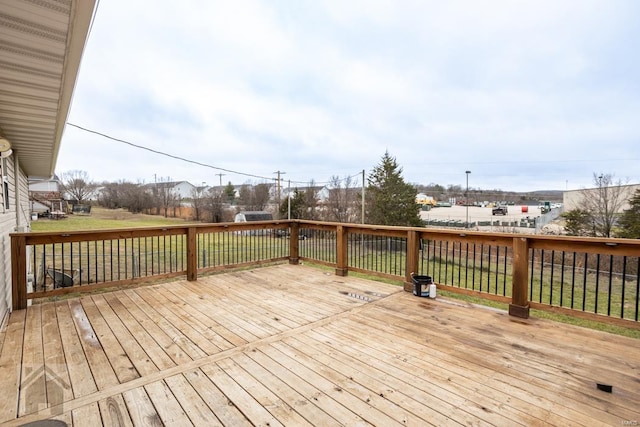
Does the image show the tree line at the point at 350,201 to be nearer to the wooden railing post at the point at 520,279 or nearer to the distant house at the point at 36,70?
the wooden railing post at the point at 520,279

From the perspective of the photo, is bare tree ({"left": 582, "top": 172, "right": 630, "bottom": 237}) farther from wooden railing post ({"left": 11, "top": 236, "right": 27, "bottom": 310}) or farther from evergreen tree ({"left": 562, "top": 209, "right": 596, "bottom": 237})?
wooden railing post ({"left": 11, "top": 236, "right": 27, "bottom": 310})

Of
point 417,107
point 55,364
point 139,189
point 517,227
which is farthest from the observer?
point 139,189

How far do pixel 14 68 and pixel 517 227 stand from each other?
65.8 ft

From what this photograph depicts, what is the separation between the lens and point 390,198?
18.4 metres

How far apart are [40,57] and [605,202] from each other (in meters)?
18.6

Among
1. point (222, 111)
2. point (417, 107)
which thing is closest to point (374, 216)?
point (417, 107)

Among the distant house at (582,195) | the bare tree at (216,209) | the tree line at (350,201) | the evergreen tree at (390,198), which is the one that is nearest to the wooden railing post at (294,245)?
the tree line at (350,201)

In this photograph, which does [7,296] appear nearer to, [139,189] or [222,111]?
[222,111]

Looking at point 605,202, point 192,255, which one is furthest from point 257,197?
point 605,202

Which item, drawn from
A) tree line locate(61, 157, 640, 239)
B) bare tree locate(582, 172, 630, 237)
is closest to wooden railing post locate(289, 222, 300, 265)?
tree line locate(61, 157, 640, 239)

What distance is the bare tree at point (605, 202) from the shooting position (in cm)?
1290

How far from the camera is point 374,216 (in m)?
18.7

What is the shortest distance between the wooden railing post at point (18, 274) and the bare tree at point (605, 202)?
17943 mm

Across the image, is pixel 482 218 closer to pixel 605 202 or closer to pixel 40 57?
pixel 605 202
